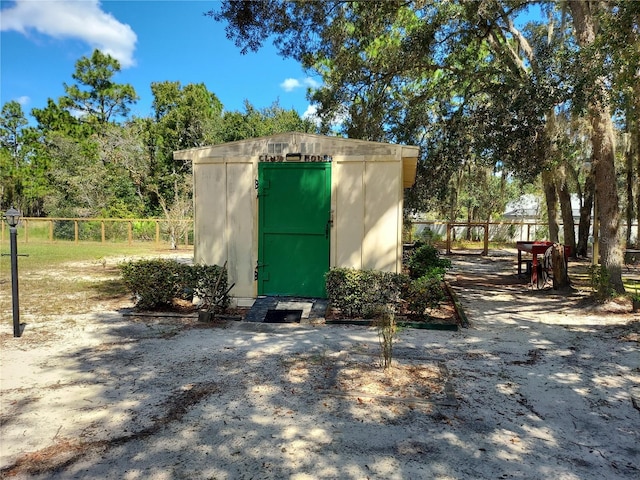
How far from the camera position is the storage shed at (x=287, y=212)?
6.45 metres

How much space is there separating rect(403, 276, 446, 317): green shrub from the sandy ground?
487 mm

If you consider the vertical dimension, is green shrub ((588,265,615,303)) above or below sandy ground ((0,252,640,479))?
above

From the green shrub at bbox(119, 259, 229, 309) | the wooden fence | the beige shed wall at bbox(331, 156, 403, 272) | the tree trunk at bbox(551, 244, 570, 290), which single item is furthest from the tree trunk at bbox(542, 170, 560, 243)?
the wooden fence

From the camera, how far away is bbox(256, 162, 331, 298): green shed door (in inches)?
259

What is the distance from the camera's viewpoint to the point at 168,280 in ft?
20.3

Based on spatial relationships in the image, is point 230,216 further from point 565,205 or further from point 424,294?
point 565,205

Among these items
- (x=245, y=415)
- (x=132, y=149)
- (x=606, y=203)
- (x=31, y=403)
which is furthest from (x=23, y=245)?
(x=606, y=203)

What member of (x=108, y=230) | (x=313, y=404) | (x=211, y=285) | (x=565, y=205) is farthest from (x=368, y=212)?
(x=108, y=230)

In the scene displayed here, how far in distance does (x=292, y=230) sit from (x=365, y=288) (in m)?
1.59

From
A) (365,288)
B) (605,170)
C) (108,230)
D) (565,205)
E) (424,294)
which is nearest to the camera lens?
(424,294)

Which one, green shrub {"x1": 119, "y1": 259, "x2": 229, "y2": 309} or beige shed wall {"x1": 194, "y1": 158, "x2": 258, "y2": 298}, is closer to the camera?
green shrub {"x1": 119, "y1": 259, "x2": 229, "y2": 309}

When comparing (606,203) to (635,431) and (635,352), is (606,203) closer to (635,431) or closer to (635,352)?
(635,352)

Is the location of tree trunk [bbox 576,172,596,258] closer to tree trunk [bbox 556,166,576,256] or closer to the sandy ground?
tree trunk [bbox 556,166,576,256]

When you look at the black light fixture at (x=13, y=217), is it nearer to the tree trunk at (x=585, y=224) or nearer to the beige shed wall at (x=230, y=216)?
the beige shed wall at (x=230, y=216)
